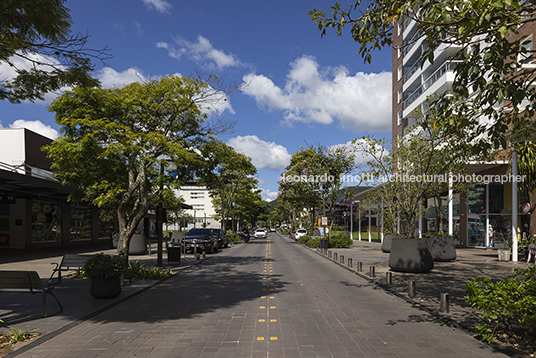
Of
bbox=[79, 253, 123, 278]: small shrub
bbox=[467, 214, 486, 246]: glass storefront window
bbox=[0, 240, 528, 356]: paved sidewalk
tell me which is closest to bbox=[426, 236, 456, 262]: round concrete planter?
bbox=[0, 240, 528, 356]: paved sidewalk

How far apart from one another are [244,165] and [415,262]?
799cm

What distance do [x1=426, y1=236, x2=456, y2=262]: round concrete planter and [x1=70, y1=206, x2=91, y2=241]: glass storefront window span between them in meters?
30.2

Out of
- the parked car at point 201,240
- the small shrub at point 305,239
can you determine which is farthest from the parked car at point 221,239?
the small shrub at point 305,239

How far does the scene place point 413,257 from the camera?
1480 centimetres

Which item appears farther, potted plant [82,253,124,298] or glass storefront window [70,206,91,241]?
glass storefront window [70,206,91,241]

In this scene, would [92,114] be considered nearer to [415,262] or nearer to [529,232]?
[415,262]

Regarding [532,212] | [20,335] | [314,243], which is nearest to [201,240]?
[314,243]

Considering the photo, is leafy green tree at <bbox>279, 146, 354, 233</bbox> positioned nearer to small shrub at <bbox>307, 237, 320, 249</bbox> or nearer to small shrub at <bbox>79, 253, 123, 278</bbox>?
small shrub at <bbox>307, 237, 320, 249</bbox>

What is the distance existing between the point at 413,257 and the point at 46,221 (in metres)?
28.8

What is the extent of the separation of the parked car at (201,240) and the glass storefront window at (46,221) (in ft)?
42.0

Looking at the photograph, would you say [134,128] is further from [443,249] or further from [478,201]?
[478,201]

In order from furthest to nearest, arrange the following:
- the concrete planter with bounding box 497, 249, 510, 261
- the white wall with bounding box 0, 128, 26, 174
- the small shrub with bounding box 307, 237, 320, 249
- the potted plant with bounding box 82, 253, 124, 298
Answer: the small shrub with bounding box 307, 237, 320, 249 → the white wall with bounding box 0, 128, 26, 174 → the concrete planter with bounding box 497, 249, 510, 261 → the potted plant with bounding box 82, 253, 124, 298

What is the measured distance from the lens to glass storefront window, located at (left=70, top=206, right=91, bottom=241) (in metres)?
35.6

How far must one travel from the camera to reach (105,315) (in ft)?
26.6
